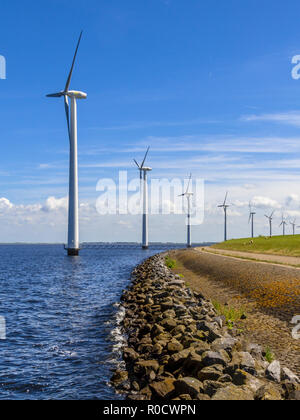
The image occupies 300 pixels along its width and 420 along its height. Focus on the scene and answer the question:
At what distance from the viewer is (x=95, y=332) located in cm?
2128

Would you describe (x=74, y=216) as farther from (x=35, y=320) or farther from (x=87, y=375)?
(x=87, y=375)

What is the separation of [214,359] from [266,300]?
39.0 feet

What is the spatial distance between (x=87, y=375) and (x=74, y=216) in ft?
292

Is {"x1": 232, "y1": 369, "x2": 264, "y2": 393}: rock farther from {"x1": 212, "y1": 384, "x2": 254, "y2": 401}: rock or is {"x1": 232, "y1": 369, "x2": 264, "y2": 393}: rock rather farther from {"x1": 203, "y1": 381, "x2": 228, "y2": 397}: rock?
{"x1": 203, "y1": 381, "x2": 228, "y2": 397}: rock

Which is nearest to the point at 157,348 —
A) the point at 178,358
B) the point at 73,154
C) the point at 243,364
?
the point at 178,358

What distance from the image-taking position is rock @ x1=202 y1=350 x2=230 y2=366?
452 inches

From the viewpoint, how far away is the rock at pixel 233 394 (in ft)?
30.3

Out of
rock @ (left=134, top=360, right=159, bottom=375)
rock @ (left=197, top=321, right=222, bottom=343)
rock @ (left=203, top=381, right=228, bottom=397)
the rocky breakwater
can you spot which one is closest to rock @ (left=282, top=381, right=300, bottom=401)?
the rocky breakwater

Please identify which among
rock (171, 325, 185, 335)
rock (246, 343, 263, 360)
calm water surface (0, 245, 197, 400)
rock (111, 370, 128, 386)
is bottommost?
calm water surface (0, 245, 197, 400)

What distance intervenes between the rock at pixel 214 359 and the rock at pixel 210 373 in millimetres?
265

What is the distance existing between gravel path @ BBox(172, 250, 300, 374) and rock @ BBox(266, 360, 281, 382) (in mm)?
1179

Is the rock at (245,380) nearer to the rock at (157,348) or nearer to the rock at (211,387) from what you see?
the rock at (211,387)

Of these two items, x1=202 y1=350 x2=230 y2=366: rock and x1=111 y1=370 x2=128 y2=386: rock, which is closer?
x1=202 y1=350 x2=230 y2=366: rock
